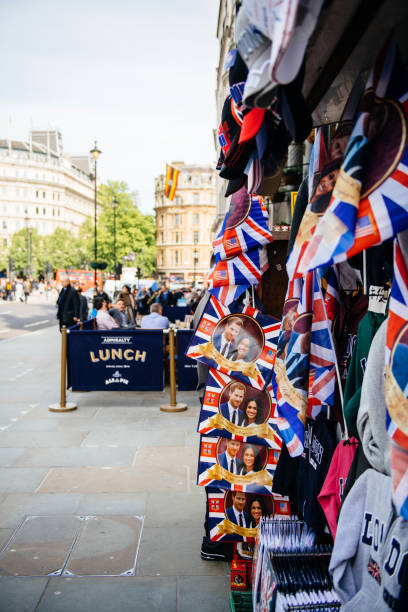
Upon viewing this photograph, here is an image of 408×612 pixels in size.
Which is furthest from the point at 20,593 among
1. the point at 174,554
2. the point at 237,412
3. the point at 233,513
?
the point at 237,412

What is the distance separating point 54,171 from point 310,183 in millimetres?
128931

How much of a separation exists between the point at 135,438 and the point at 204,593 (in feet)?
11.0

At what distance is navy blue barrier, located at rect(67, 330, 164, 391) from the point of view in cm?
779

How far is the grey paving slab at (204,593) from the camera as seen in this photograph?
318cm

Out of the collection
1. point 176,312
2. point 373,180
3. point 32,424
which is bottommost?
point 32,424

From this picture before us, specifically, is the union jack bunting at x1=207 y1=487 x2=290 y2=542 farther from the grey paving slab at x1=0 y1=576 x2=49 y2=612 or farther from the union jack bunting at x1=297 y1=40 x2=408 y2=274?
the union jack bunting at x1=297 y1=40 x2=408 y2=274

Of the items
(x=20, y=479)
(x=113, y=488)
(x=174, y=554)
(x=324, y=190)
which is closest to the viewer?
(x=324, y=190)

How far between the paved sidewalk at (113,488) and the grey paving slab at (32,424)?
0.05 feet

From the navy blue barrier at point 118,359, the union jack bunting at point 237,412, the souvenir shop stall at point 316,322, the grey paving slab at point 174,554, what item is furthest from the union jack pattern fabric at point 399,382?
the navy blue barrier at point 118,359

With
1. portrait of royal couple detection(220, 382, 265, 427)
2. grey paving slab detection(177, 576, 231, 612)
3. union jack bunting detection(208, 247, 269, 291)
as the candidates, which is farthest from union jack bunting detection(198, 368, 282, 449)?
grey paving slab detection(177, 576, 231, 612)

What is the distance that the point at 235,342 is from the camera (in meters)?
3.28

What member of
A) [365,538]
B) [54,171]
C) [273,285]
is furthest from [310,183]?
[54,171]

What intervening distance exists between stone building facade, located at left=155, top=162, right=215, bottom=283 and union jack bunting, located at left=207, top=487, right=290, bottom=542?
320ft

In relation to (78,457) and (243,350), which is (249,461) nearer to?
(243,350)
